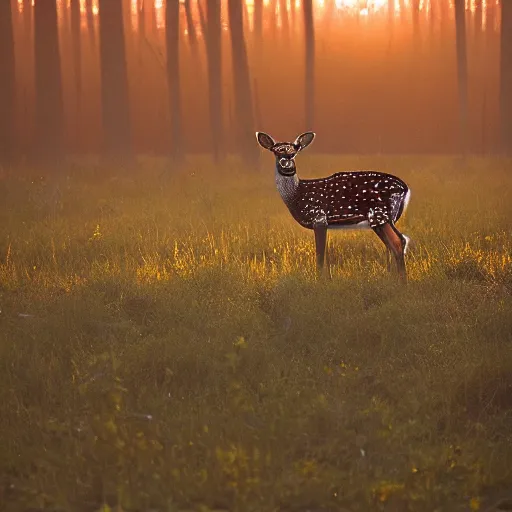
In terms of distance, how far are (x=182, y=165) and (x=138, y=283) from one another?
14.2 meters

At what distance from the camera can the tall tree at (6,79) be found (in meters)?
23.3

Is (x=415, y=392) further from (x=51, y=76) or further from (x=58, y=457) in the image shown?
(x=51, y=76)

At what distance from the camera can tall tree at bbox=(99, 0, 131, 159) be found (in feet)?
66.9

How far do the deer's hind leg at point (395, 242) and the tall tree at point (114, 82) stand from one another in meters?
13.0

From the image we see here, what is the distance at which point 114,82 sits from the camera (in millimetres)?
20609

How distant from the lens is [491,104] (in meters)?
37.1


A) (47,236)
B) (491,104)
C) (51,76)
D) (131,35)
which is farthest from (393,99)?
(47,236)

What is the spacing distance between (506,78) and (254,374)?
21.0m

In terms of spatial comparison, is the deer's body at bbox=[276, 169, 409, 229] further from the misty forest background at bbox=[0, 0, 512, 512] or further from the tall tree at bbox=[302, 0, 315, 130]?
the tall tree at bbox=[302, 0, 315, 130]

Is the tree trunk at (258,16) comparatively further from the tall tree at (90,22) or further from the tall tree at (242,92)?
the tall tree at (242,92)

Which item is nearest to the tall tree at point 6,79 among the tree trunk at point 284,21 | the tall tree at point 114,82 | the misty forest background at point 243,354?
the tall tree at point 114,82

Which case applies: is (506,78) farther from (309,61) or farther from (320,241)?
(320,241)

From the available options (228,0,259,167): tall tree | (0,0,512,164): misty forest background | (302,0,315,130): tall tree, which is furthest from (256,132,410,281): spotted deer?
(302,0,315,130): tall tree

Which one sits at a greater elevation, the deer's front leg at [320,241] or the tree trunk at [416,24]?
the tree trunk at [416,24]
